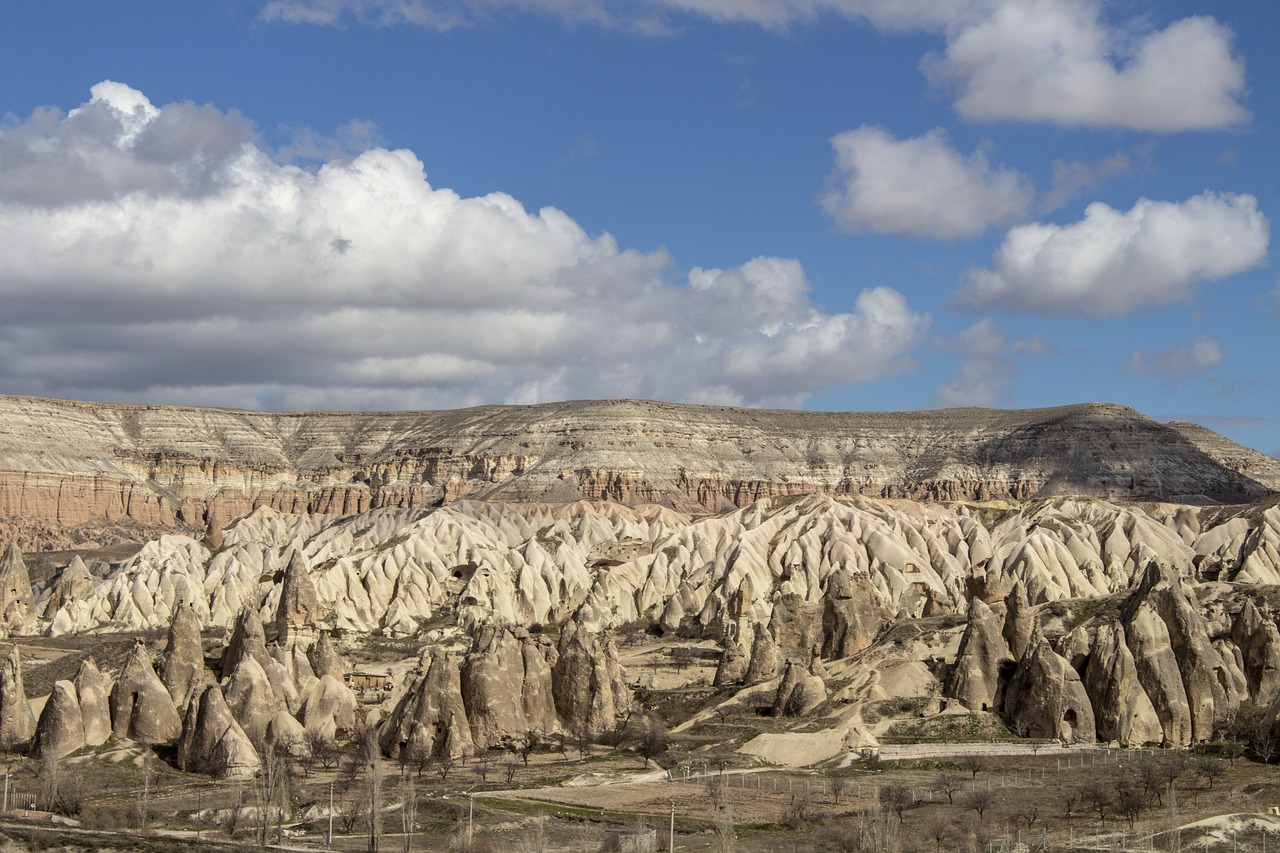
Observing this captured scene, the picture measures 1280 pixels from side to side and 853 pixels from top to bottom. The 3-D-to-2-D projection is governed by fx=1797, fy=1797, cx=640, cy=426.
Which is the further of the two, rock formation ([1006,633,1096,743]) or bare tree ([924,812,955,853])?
rock formation ([1006,633,1096,743])

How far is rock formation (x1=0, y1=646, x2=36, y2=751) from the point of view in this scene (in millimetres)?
75375

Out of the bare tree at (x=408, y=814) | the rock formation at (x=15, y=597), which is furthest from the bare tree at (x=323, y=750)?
the rock formation at (x=15, y=597)

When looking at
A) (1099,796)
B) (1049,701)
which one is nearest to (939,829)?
(1099,796)

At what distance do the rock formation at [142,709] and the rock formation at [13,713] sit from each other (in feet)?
11.5

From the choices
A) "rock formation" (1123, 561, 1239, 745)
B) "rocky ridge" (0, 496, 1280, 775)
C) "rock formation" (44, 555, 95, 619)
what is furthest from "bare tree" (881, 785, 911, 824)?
"rock formation" (44, 555, 95, 619)

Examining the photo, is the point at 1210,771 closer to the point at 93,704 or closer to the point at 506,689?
the point at 506,689

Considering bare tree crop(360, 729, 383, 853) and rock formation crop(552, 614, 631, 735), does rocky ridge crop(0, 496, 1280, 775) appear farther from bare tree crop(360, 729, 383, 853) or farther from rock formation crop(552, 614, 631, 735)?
bare tree crop(360, 729, 383, 853)

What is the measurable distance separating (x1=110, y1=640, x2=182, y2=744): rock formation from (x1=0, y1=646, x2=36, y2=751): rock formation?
3490mm

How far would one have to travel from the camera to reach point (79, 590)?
472 ft

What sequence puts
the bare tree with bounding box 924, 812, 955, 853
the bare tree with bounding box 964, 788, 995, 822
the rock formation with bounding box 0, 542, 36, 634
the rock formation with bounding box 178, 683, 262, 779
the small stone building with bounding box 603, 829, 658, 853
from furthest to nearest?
1. the rock formation with bounding box 0, 542, 36, 634
2. the rock formation with bounding box 178, 683, 262, 779
3. the bare tree with bounding box 964, 788, 995, 822
4. the bare tree with bounding box 924, 812, 955, 853
5. the small stone building with bounding box 603, 829, 658, 853

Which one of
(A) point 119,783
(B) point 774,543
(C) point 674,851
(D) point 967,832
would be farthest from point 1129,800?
(B) point 774,543

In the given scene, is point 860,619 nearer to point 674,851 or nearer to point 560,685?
point 560,685

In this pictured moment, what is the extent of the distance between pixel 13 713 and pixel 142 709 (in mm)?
5267

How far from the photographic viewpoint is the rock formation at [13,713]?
75.4m
